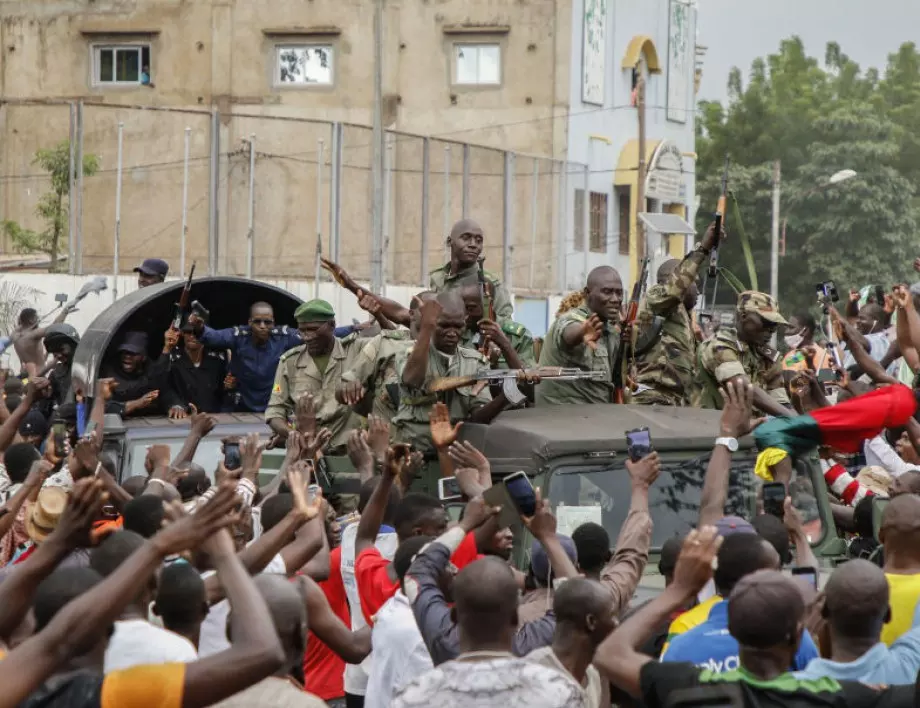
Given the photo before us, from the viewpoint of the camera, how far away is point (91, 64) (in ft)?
124

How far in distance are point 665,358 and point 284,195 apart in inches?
979

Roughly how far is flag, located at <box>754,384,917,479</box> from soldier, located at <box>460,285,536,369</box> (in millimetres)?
1777

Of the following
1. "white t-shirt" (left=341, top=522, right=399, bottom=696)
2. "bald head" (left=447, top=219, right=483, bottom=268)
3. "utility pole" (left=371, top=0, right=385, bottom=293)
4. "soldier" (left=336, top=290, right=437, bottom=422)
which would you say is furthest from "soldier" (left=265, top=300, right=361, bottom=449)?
"utility pole" (left=371, top=0, right=385, bottom=293)

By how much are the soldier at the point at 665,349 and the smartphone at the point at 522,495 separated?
4.27 metres

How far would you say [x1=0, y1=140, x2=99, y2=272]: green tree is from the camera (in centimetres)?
3200

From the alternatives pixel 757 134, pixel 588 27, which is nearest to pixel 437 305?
pixel 588 27

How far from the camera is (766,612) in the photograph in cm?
462

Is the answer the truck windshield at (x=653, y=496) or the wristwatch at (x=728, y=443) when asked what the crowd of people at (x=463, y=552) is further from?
the truck windshield at (x=653, y=496)

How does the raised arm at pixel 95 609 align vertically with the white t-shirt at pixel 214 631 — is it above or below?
above

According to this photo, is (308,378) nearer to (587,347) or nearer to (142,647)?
(587,347)

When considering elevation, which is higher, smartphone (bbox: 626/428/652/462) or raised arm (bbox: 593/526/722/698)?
smartphone (bbox: 626/428/652/462)

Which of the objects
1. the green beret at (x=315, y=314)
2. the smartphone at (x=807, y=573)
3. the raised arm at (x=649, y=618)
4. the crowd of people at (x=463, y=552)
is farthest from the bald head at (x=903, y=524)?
the green beret at (x=315, y=314)

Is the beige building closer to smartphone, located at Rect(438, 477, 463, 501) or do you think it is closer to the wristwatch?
smartphone, located at Rect(438, 477, 463, 501)

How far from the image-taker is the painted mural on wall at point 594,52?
37.8 meters
